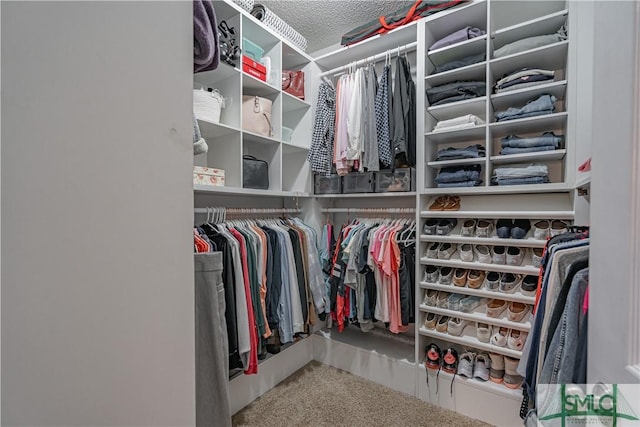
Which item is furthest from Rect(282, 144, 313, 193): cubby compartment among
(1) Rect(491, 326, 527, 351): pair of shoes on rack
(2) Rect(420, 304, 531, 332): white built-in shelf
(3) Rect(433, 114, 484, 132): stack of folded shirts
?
(1) Rect(491, 326, 527, 351): pair of shoes on rack

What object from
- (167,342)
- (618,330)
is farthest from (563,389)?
(167,342)

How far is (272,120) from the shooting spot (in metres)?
2.16

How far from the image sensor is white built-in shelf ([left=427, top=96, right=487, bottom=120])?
1802mm

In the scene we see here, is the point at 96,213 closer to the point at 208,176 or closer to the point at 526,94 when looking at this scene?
the point at 208,176

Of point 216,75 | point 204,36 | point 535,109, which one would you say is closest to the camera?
point 204,36

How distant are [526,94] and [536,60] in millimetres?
234

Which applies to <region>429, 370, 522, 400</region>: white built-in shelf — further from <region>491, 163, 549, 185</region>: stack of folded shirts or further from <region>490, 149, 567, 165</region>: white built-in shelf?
<region>490, 149, 567, 165</region>: white built-in shelf

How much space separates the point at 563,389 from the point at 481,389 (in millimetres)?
1350

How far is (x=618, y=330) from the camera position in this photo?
48cm

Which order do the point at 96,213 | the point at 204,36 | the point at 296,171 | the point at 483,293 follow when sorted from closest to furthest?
the point at 96,213, the point at 204,36, the point at 483,293, the point at 296,171

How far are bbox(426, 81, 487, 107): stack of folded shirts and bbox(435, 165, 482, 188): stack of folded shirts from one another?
45 cm

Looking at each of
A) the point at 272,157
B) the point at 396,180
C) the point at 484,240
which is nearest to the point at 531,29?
the point at 396,180

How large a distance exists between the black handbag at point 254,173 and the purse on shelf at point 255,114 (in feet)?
0.67

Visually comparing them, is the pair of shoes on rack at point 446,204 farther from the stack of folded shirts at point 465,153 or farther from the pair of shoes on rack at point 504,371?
the pair of shoes on rack at point 504,371
